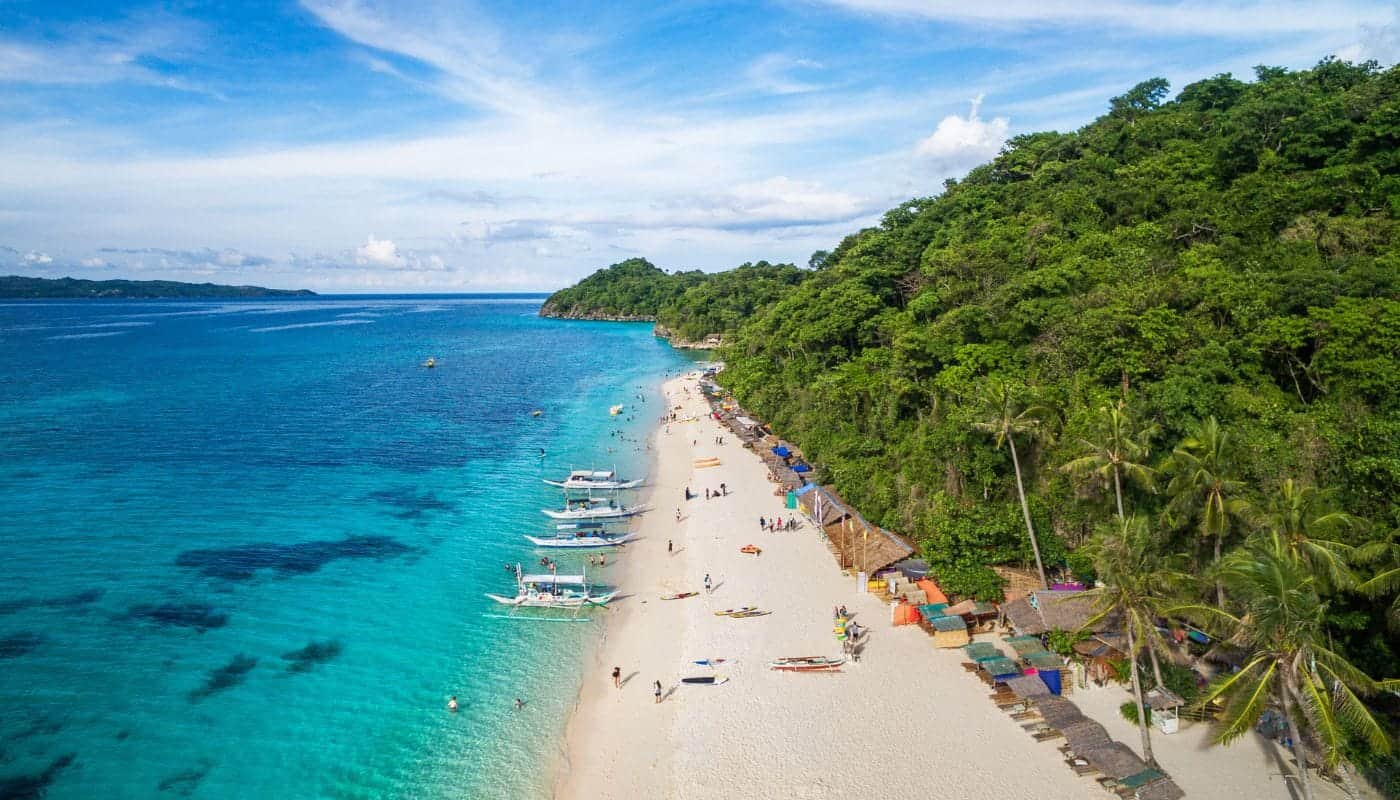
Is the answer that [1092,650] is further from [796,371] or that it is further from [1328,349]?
[796,371]

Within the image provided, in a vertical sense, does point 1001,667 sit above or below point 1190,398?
below

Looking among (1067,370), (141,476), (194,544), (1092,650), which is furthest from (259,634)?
(1067,370)

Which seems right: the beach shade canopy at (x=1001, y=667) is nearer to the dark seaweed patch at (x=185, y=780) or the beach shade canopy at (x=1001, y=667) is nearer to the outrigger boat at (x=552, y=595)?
the outrigger boat at (x=552, y=595)

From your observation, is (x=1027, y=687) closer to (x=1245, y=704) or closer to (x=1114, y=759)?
(x=1114, y=759)

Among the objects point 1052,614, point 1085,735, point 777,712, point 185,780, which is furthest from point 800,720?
point 185,780

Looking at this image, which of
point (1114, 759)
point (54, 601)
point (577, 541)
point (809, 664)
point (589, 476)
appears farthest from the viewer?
point (589, 476)

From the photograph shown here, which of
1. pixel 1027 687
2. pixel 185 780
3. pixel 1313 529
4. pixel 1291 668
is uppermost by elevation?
pixel 1313 529

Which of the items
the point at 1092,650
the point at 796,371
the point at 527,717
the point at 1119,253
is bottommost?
the point at 527,717
